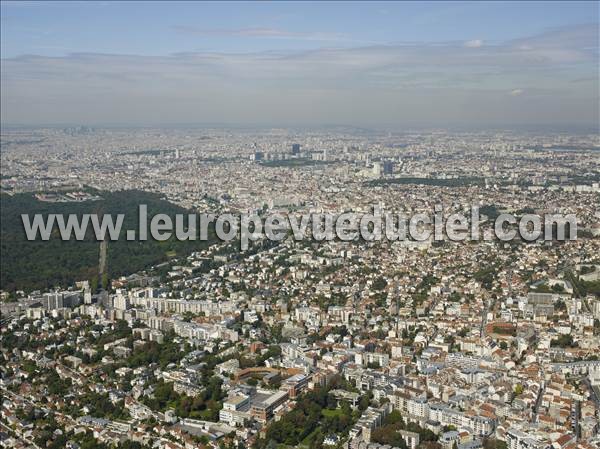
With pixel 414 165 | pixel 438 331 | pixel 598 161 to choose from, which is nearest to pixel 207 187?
pixel 414 165

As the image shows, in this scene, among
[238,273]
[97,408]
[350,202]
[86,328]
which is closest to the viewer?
[97,408]

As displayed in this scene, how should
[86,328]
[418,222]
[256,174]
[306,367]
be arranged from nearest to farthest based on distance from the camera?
[306,367] < [86,328] < [418,222] < [256,174]

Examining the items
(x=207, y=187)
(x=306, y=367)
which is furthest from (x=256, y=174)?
(x=306, y=367)

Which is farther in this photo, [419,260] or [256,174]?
[256,174]

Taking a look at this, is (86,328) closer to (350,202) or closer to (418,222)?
(418,222)

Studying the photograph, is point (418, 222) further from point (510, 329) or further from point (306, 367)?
point (306, 367)

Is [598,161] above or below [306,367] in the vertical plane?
above
